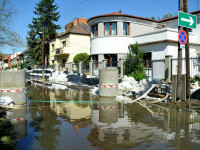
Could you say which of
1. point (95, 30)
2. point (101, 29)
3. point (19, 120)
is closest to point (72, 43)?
point (95, 30)

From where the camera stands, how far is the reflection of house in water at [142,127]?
4688 millimetres

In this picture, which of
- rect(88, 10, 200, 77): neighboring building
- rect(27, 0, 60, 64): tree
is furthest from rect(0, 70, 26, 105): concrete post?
rect(27, 0, 60, 64): tree

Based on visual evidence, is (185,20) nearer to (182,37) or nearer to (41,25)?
(182,37)

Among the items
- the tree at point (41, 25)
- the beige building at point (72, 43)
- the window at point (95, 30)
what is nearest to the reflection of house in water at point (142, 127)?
the window at point (95, 30)

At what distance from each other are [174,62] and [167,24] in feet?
27.3

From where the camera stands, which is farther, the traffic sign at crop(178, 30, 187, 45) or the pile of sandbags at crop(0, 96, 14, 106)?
the traffic sign at crop(178, 30, 187, 45)

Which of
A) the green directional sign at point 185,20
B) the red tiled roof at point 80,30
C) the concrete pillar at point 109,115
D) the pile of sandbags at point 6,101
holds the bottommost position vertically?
the concrete pillar at point 109,115

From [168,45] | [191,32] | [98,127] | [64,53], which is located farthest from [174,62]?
[64,53]

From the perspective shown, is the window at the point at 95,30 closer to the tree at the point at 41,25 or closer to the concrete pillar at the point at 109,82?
the concrete pillar at the point at 109,82

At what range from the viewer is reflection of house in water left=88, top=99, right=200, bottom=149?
15.4 ft

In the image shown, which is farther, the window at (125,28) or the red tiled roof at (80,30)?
the red tiled roof at (80,30)

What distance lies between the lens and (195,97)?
10328mm

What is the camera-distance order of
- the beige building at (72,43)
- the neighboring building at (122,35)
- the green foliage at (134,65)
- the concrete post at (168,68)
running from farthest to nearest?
1. the beige building at (72,43)
2. the neighboring building at (122,35)
3. the green foliage at (134,65)
4. the concrete post at (168,68)

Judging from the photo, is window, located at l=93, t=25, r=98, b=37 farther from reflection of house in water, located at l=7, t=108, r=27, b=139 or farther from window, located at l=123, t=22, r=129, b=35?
reflection of house in water, located at l=7, t=108, r=27, b=139
